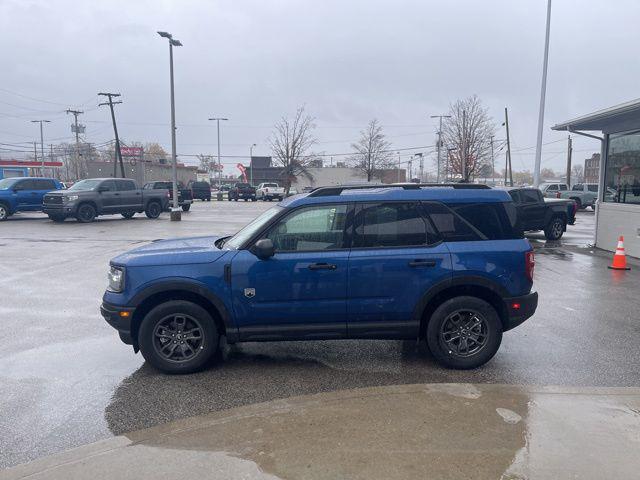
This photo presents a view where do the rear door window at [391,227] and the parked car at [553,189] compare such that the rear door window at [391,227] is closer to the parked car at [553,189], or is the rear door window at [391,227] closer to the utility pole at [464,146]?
the utility pole at [464,146]

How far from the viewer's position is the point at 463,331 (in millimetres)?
5137

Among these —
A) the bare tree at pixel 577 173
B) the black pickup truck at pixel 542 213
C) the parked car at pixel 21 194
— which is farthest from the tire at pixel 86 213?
the bare tree at pixel 577 173

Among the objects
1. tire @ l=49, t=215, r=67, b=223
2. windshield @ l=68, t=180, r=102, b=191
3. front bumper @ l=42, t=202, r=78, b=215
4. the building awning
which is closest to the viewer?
the building awning

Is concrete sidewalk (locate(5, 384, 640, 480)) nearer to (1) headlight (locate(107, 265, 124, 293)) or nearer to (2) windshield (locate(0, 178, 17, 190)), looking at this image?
(1) headlight (locate(107, 265, 124, 293))

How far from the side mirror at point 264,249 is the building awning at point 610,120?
31.8 feet

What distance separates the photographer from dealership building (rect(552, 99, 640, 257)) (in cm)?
1277

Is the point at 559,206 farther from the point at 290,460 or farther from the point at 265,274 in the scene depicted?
the point at 290,460

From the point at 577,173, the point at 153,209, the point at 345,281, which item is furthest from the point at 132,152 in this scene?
the point at 577,173

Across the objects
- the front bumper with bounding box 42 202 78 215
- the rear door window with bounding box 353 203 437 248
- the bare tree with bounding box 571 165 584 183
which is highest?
the bare tree with bounding box 571 165 584 183

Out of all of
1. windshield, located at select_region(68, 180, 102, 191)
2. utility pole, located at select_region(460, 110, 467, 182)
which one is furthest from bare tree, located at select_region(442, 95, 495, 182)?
windshield, located at select_region(68, 180, 102, 191)

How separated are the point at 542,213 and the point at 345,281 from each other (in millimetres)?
13933

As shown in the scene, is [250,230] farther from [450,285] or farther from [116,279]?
[450,285]

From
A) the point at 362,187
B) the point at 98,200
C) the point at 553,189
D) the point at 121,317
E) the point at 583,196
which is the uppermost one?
the point at 553,189

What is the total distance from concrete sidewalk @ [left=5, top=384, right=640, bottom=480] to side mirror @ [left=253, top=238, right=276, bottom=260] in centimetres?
132
